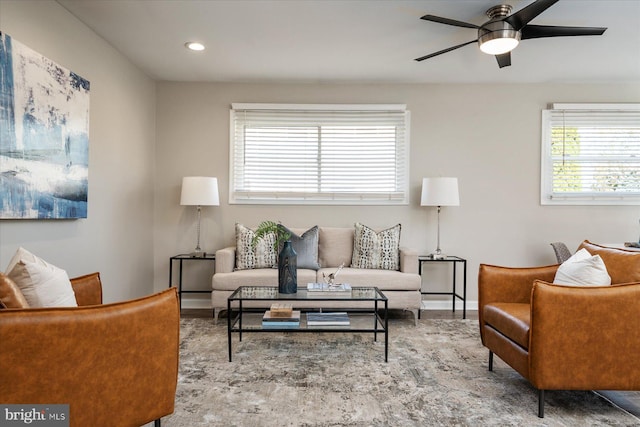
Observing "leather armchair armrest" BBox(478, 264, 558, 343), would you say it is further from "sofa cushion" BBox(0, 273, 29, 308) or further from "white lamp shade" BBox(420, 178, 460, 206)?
"sofa cushion" BBox(0, 273, 29, 308)

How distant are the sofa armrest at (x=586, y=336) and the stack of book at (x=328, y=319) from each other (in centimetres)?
128

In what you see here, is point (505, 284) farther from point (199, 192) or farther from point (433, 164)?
point (199, 192)

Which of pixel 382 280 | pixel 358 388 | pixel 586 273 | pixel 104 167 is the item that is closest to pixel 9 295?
pixel 358 388

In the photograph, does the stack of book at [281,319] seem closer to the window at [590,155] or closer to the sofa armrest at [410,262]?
the sofa armrest at [410,262]

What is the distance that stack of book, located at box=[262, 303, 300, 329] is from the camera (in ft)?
9.21

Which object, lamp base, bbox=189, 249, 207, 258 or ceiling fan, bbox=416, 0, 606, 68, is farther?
lamp base, bbox=189, 249, 207, 258

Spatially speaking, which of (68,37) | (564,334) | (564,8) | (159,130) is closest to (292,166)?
(159,130)

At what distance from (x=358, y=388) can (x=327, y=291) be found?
766 mm

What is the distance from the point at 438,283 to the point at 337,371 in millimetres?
2326

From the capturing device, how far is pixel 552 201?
4594 millimetres

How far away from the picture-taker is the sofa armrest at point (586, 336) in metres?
2.00

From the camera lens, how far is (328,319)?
2.94m

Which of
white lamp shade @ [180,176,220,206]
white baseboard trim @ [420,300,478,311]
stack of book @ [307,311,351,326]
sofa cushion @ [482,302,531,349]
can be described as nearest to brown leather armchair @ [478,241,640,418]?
sofa cushion @ [482,302,531,349]

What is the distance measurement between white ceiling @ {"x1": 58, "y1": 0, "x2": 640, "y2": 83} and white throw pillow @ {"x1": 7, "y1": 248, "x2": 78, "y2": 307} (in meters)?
2.07
